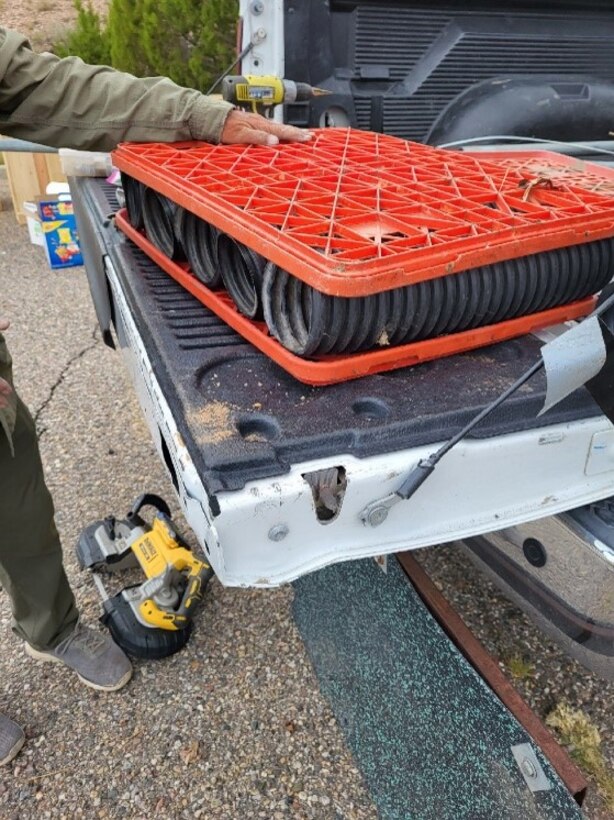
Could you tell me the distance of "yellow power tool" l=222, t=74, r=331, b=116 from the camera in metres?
2.48

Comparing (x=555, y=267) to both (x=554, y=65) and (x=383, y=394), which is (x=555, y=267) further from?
(x=554, y=65)

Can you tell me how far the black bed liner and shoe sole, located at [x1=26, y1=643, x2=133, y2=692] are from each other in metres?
1.05

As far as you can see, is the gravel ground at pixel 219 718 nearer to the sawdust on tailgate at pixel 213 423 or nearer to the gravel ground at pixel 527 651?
the gravel ground at pixel 527 651

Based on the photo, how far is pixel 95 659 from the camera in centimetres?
208

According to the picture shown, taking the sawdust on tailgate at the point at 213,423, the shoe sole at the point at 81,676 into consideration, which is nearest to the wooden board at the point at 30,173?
the shoe sole at the point at 81,676

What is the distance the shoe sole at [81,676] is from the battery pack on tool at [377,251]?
3.74 feet

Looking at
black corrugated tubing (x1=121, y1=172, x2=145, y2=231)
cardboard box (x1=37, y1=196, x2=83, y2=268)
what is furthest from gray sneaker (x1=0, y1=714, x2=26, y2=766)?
cardboard box (x1=37, y1=196, x2=83, y2=268)

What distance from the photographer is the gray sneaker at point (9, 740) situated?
1898 mm

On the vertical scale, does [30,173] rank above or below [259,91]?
below

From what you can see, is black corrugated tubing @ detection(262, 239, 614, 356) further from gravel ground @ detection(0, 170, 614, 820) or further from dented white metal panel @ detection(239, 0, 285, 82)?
dented white metal panel @ detection(239, 0, 285, 82)

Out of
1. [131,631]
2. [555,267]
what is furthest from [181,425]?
[131,631]

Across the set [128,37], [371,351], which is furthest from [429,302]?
[128,37]

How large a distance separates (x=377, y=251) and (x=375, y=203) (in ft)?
1.01

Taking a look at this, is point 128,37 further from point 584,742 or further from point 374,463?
point 584,742
